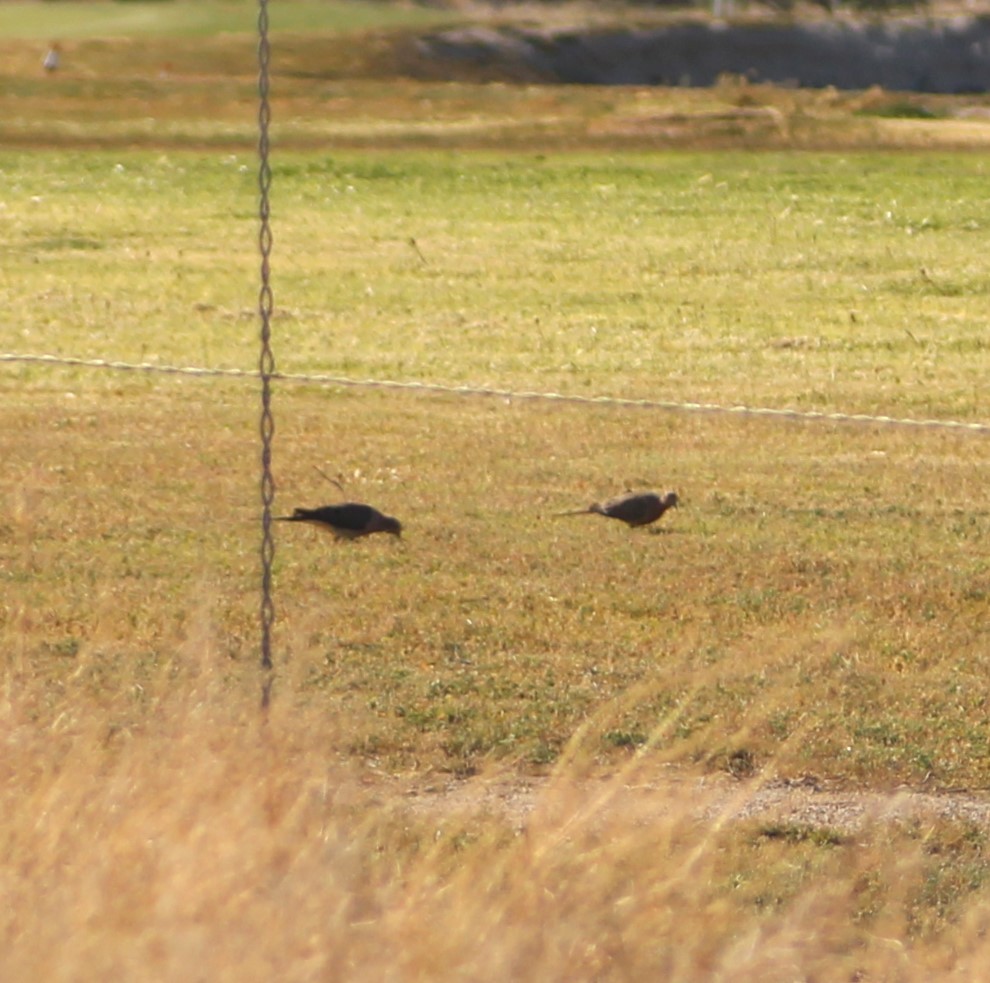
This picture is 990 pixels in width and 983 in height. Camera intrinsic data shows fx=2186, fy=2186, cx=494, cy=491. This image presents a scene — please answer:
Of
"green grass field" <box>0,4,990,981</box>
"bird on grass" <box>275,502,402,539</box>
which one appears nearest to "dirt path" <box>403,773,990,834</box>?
"green grass field" <box>0,4,990,981</box>

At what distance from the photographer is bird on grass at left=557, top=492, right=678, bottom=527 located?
8.46 m

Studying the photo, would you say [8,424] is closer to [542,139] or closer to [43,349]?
[43,349]

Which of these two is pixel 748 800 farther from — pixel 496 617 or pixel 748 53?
pixel 748 53

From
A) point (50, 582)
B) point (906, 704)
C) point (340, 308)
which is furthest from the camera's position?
point (340, 308)

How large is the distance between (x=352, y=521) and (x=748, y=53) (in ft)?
128

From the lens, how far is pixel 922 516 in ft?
29.9

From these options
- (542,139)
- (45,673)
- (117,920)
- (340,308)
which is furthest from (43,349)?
(542,139)

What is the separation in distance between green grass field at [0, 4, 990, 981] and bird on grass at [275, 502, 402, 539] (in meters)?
0.14

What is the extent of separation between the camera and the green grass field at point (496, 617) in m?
4.26

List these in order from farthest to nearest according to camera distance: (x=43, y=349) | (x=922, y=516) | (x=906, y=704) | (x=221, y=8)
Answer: (x=221, y=8), (x=43, y=349), (x=922, y=516), (x=906, y=704)

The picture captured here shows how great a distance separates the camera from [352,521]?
8.06 meters

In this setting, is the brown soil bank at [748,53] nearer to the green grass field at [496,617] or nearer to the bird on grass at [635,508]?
the green grass field at [496,617]

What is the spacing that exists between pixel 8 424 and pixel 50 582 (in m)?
3.36

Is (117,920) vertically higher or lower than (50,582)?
higher
